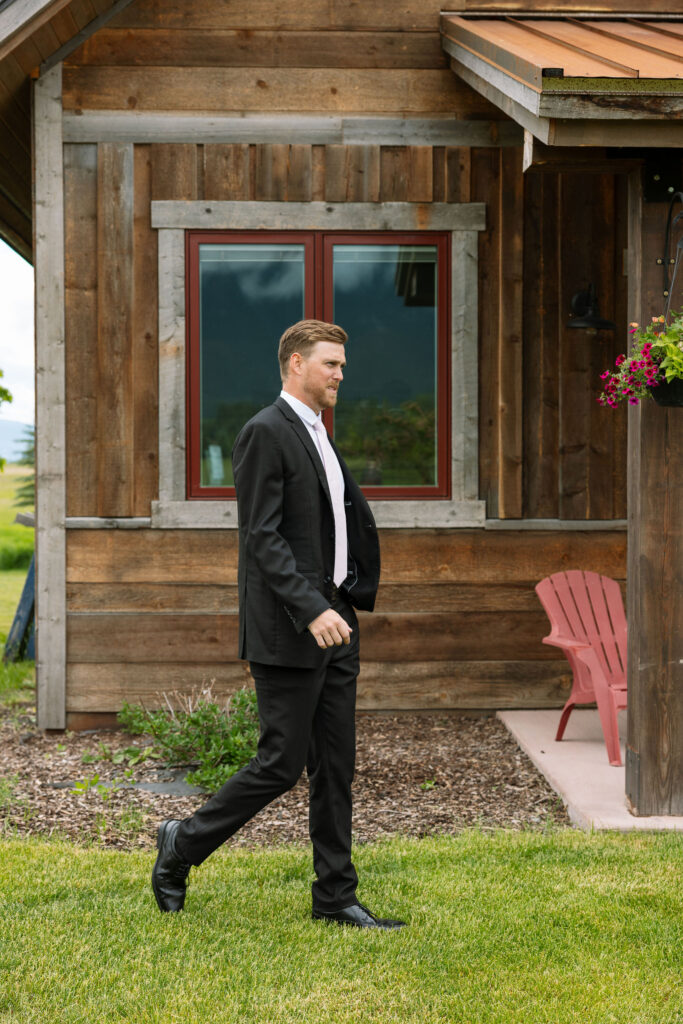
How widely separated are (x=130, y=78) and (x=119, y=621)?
3110mm

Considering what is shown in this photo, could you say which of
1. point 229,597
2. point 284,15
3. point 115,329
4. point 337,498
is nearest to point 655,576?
point 337,498

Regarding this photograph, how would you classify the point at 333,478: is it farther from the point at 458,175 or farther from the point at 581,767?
the point at 458,175

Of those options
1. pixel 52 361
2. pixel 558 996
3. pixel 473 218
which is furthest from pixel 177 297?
pixel 558 996

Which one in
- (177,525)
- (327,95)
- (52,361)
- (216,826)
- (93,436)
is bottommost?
(216,826)


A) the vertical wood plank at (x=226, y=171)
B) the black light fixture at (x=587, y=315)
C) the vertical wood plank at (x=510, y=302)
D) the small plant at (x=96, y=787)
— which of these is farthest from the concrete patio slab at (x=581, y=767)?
the vertical wood plank at (x=226, y=171)

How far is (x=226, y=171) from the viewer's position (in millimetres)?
6363

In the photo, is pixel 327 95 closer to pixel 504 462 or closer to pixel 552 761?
pixel 504 462

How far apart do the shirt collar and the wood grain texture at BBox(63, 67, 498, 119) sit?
340cm

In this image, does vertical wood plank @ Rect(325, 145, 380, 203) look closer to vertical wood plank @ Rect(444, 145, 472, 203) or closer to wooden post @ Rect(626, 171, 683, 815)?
vertical wood plank @ Rect(444, 145, 472, 203)

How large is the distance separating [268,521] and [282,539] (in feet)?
0.23

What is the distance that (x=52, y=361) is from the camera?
630cm

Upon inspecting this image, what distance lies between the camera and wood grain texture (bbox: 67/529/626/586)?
6.41 meters

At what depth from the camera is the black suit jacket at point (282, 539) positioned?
3285 millimetres

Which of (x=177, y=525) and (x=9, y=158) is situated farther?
(x=9, y=158)
